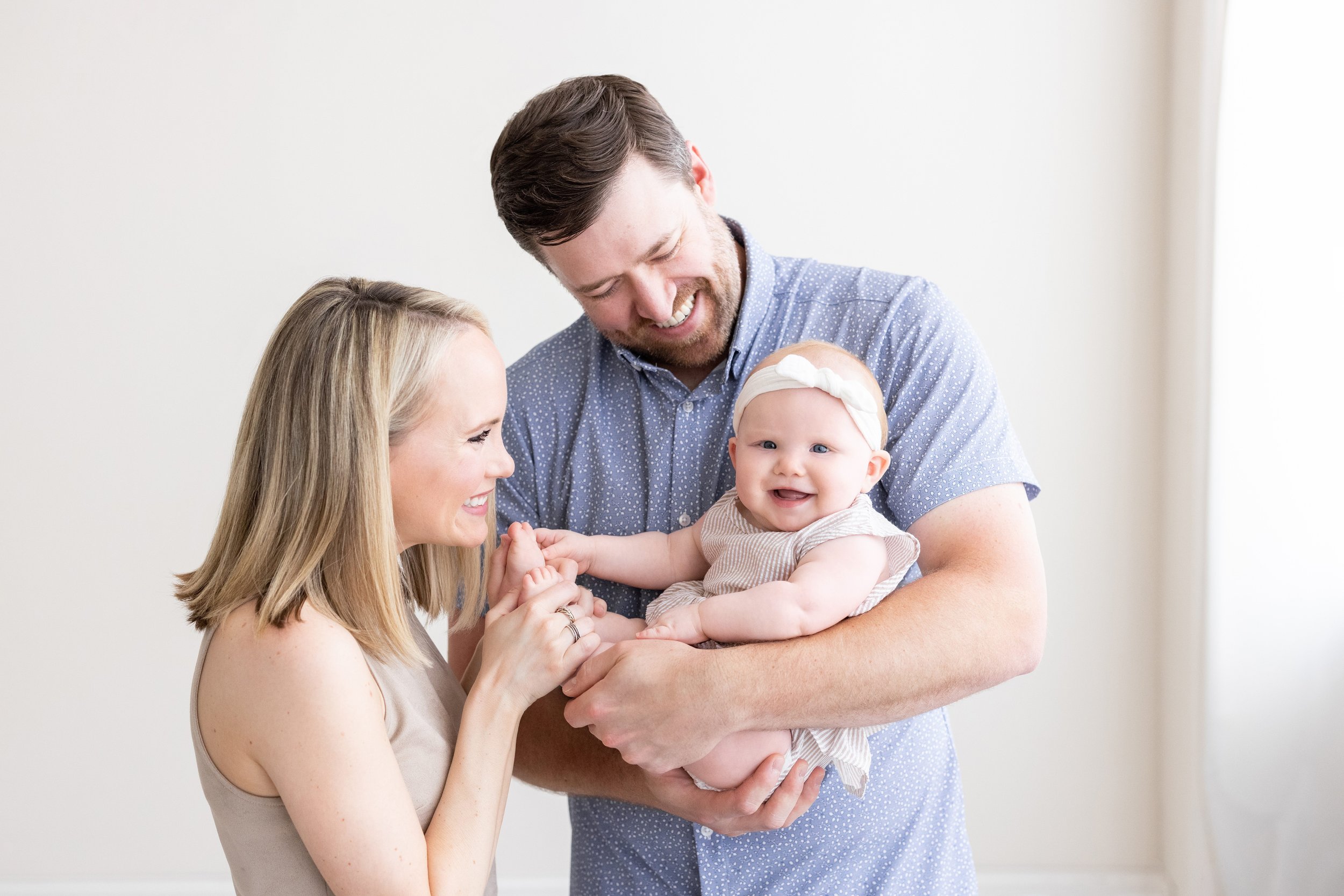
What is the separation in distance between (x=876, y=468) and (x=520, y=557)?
594 millimetres

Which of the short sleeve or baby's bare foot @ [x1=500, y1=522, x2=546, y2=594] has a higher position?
the short sleeve

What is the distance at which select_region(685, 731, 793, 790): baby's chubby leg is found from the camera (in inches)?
59.9

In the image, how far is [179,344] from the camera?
11.1 feet

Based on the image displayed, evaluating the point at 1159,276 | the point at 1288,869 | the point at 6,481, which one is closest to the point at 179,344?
the point at 6,481

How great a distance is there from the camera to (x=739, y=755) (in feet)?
5.00

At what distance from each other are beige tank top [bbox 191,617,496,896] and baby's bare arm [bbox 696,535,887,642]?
0.43 m

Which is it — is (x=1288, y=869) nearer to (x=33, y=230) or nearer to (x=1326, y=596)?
(x=1326, y=596)

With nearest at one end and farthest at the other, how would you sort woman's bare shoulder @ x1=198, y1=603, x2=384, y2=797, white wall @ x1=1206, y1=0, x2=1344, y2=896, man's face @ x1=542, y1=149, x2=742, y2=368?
woman's bare shoulder @ x1=198, y1=603, x2=384, y2=797, man's face @ x1=542, y1=149, x2=742, y2=368, white wall @ x1=1206, y1=0, x2=1344, y2=896

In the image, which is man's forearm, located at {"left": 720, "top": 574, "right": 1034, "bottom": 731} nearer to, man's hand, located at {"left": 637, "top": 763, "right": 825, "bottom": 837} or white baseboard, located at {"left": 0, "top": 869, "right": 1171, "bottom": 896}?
man's hand, located at {"left": 637, "top": 763, "right": 825, "bottom": 837}

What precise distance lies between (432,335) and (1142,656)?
2.63m

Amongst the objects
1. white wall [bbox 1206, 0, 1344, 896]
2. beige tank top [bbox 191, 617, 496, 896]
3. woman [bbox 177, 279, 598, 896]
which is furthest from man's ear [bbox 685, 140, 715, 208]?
white wall [bbox 1206, 0, 1344, 896]

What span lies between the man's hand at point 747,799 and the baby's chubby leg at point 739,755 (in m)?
0.01

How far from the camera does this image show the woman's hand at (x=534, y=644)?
5.12 feet

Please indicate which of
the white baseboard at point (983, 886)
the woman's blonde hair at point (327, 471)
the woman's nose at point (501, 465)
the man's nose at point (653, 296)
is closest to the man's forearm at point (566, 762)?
the woman's blonde hair at point (327, 471)
